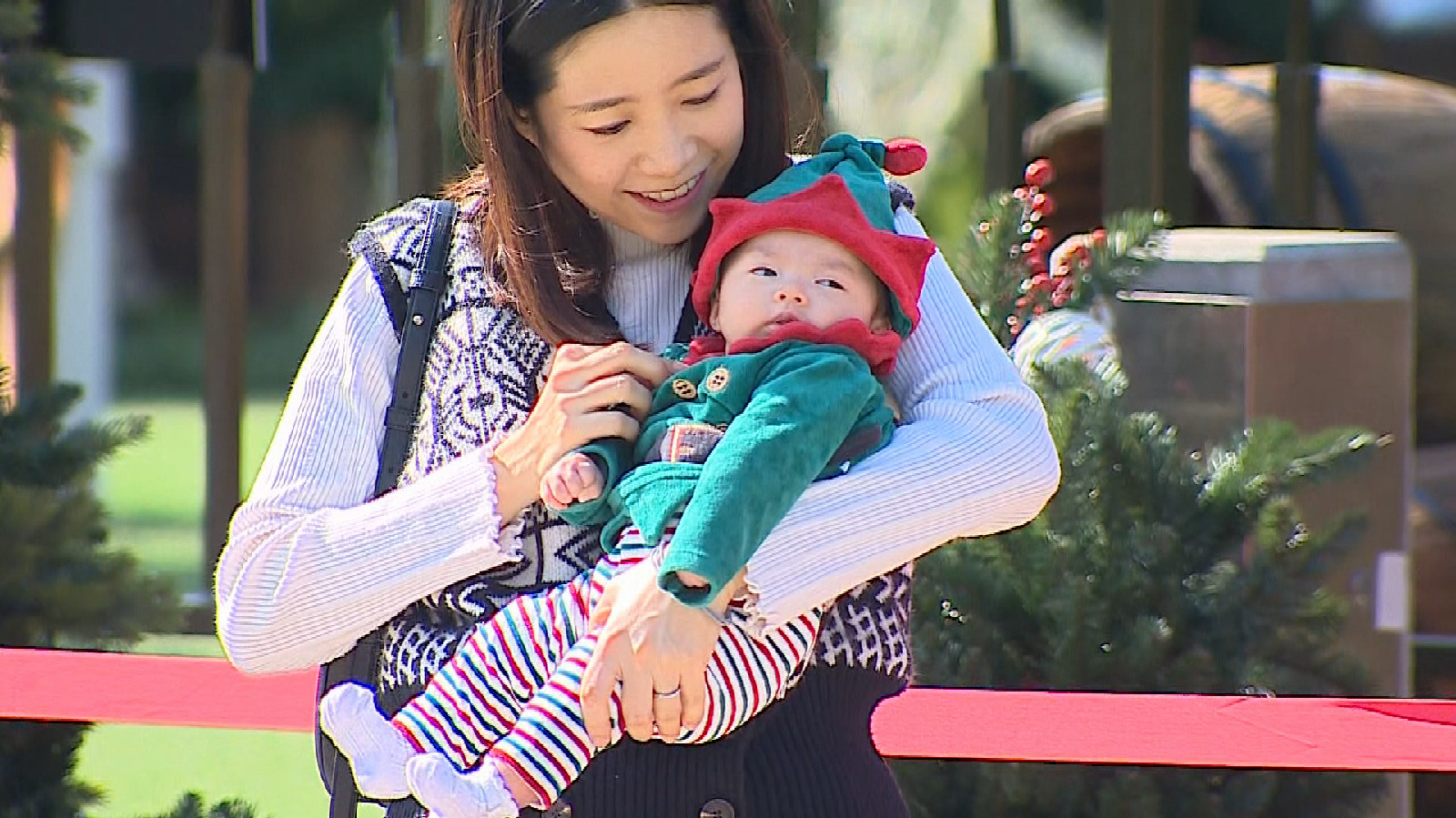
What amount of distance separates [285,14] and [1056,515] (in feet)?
80.1

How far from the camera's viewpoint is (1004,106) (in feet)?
16.9

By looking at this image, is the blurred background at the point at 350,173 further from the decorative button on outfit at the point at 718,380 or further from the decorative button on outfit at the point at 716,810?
the decorative button on outfit at the point at 716,810

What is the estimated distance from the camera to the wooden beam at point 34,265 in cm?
548

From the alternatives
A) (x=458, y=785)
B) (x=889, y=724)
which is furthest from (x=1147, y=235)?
(x=458, y=785)

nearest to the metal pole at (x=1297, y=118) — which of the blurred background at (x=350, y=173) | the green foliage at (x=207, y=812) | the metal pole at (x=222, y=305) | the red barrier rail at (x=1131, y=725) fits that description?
the blurred background at (x=350, y=173)

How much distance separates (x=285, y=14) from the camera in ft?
86.3

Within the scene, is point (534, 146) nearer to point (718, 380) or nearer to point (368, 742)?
point (718, 380)

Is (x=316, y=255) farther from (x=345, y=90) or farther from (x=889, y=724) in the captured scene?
(x=889, y=724)

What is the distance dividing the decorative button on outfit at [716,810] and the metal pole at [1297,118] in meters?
4.18

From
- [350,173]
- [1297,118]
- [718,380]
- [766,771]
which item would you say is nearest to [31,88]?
[718,380]

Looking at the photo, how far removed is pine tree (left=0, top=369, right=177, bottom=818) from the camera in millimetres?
3475

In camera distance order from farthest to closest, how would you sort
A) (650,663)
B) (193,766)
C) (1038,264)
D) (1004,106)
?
1. (1004,106)
2. (193,766)
3. (1038,264)
4. (650,663)

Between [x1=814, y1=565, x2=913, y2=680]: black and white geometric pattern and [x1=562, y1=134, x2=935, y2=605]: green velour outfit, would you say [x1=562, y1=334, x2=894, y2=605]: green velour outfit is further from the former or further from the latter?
[x1=814, y1=565, x2=913, y2=680]: black and white geometric pattern

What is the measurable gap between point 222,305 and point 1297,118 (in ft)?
9.25
